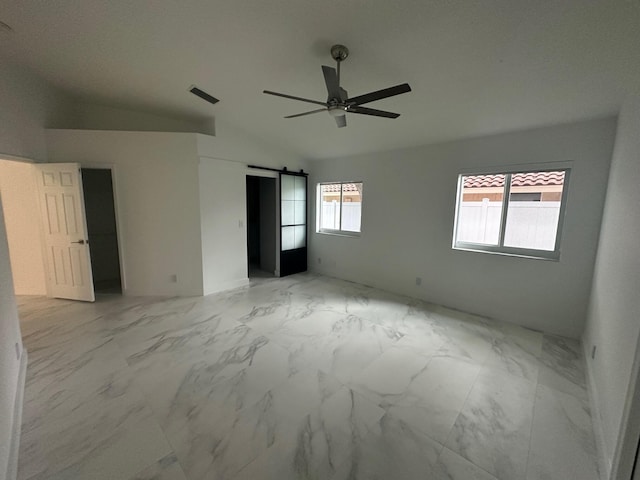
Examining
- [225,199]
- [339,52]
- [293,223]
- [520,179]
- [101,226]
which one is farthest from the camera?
[293,223]

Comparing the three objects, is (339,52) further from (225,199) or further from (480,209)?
(225,199)

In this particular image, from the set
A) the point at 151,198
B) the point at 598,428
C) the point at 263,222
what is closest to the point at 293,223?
the point at 263,222

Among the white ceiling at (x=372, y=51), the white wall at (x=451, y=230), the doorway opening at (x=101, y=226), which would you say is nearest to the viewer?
the white ceiling at (x=372, y=51)

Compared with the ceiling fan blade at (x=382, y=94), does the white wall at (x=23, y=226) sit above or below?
below

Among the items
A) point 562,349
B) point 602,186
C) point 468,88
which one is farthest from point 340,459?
point 602,186

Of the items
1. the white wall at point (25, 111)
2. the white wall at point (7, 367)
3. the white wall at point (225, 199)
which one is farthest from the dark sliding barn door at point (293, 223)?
the white wall at point (7, 367)

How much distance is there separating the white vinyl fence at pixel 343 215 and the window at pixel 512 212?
6.22ft

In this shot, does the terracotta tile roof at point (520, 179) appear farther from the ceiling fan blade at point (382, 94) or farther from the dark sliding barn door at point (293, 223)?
the dark sliding barn door at point (293, 223)

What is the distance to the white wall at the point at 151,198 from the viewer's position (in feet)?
12.6

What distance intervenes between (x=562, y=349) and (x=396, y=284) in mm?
2248

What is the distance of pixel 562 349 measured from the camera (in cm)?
→ 288

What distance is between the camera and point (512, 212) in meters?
3.52

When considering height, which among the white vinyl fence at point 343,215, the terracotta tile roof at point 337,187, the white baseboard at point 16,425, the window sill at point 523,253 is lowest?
the white baseboard at point 16,425

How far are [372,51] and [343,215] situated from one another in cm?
336
